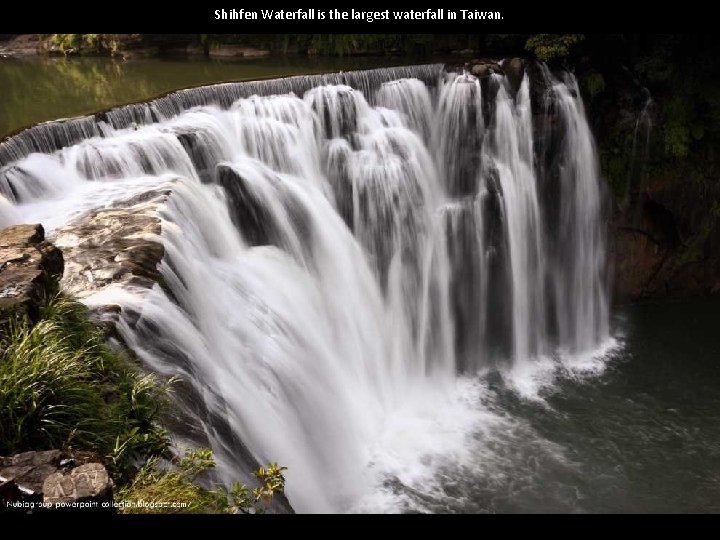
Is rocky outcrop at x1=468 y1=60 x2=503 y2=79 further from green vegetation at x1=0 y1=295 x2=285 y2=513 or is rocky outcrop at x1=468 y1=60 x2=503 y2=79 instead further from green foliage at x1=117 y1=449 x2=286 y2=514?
green foliage at x1=117 y1=449 x2=286 y2=514

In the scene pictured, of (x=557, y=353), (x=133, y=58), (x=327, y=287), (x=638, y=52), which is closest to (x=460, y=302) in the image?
(x=557, y=353)

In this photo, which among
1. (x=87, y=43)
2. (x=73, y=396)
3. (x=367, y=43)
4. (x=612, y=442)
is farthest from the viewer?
(x=87, y=43)

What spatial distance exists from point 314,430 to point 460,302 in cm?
604

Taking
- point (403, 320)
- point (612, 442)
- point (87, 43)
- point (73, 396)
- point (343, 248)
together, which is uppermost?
point (87, 43)

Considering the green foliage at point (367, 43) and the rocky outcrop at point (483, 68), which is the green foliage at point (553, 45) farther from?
the green foliage at point (367, 43)

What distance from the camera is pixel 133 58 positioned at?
66.0 feet

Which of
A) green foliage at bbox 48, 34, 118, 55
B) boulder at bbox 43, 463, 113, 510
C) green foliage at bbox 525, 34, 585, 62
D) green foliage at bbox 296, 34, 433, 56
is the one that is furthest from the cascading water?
green foliage at bbox 48, 34, 118, 55

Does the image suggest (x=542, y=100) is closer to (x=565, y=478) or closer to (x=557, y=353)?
(x=557, y=353)

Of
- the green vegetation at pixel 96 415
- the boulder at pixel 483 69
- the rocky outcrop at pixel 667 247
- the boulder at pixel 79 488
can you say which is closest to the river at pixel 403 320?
the boulder at pixel 483 69

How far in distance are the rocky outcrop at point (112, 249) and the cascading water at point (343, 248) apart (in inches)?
7.2

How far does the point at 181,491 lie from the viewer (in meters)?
4.48

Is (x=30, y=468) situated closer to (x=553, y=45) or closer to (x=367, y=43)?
(x=553, y=45)

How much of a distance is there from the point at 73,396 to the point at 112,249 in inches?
131

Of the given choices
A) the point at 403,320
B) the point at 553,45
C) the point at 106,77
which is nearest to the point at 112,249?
the point at 403,320
